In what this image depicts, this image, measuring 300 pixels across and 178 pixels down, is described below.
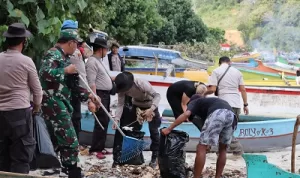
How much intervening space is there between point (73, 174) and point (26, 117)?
1.06 meters

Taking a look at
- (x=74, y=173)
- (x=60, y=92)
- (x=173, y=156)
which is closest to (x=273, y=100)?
(x=173, y=156)

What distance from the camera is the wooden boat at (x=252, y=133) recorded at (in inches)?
330

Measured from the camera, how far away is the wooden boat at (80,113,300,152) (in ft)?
27.5

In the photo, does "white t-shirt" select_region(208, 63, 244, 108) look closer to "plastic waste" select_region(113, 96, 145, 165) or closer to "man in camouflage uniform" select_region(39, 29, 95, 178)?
"plastic waste" select_region(113, 96, 145, 165)

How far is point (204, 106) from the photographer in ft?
20.0

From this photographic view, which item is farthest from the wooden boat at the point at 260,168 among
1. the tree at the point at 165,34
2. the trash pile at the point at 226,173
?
the tree at the point at 165,34

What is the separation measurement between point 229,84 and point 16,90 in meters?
4.08

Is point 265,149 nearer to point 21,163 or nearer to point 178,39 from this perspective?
point 21,163

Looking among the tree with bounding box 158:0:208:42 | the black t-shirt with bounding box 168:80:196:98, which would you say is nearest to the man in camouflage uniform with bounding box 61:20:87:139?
the black t-shirt with bounding box 168:80:196:98

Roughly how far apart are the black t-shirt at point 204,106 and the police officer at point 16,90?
1.91 m

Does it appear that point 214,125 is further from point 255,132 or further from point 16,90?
point 255,132

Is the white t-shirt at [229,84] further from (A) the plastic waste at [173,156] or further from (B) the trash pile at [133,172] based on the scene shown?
(A) the plastic waste at [173,156]

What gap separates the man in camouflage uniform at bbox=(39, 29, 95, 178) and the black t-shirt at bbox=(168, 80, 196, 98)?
1.62m

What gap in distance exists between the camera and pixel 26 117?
16.4 ft
